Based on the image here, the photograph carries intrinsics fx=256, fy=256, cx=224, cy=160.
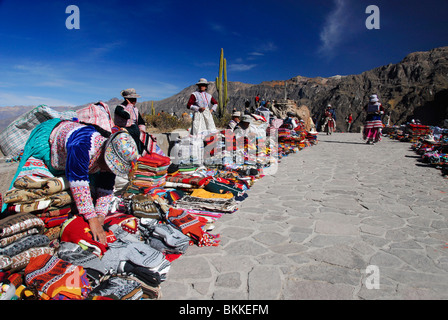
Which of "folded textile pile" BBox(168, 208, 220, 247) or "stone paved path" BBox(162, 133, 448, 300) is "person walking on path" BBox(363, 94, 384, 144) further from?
"folded textile pile" BBox(168, 208, 220, 247)

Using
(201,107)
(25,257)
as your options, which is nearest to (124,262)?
(25,257)

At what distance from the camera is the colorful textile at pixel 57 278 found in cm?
188

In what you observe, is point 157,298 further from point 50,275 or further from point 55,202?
point 55,202

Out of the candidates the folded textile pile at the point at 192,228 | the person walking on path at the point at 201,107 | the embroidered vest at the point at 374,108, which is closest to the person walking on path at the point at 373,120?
the embroidered vest at the point at 374,108

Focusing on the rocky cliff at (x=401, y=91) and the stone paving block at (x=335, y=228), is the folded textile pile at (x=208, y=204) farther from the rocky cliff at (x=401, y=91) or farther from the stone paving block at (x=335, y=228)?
the rocky cliff at (x=401, y=91)

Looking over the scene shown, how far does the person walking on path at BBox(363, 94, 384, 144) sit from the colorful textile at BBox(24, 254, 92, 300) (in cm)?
1288

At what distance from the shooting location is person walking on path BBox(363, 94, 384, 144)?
12.1 metres

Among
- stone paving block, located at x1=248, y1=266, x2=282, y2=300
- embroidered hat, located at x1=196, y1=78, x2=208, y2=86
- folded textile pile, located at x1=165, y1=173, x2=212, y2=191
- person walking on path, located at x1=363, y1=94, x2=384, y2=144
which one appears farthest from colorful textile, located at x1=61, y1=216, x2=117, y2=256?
person walking on path, located at x1=363, y1=94, x2=384, y2=144

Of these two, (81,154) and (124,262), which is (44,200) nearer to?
(81,154)

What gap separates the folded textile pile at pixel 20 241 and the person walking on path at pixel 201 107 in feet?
16.6

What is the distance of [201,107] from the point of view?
7.04 meters

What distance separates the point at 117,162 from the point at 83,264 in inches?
37.8

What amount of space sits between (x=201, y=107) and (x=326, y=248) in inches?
202
